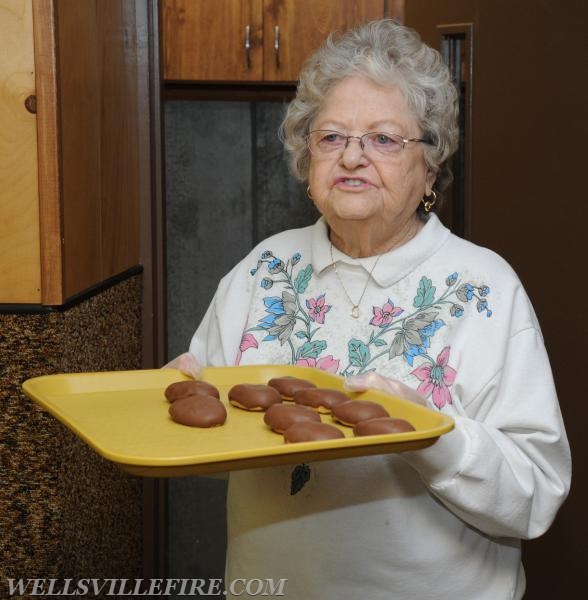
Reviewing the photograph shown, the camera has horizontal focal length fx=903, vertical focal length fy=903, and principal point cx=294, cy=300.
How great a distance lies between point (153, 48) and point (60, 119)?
1.04 metres

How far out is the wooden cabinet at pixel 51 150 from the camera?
1.70 metres

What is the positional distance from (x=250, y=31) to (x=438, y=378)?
5.63 ft

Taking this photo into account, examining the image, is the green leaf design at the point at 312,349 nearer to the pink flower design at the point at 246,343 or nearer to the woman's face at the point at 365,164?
the pink flower design at the point at 246,343

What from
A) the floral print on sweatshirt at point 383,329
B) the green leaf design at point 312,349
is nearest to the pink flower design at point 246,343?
the floral print on sweatshirt at point 383,329

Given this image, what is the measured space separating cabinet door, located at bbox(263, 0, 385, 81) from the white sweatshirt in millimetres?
1364

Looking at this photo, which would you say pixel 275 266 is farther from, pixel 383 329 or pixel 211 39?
pixel 211 39

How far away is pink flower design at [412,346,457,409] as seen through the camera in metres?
1.60

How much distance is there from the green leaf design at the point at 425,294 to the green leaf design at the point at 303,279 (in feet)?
0.84

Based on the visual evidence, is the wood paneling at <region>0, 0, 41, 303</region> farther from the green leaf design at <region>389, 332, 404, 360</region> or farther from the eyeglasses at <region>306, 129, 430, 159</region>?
the green leaf design at <region>389, 332, 404, 360</region>

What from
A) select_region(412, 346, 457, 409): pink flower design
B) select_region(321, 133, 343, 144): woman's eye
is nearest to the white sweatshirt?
select_region(412, 346, 457, 409): pink flower design

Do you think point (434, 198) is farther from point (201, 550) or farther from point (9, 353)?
point (201, 550)

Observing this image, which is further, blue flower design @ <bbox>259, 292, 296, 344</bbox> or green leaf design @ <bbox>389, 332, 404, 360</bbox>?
blue flower design @ <bbox>259, 292, 296, 344</bbox>

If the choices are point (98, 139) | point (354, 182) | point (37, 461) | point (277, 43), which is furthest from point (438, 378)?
point (277, 43)

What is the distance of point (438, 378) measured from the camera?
1618 mm
